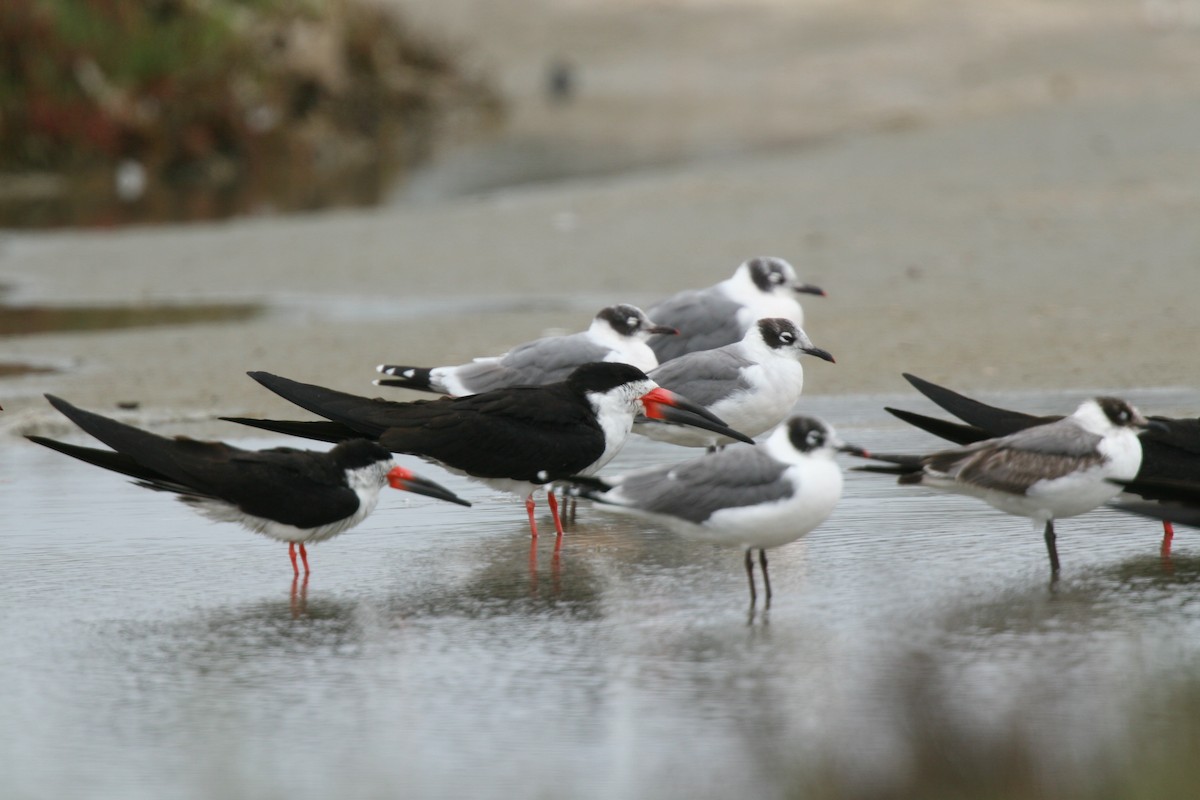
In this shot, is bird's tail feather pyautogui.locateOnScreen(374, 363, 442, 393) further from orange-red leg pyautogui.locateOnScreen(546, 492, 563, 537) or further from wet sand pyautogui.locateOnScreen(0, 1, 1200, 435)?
wet sand pyautogui.locateOnScreen(0, 1, 1200, 435)

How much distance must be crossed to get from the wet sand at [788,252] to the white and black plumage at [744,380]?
1682 millimetres

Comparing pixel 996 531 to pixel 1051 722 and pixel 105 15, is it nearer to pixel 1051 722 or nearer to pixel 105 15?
pixel 1051 722

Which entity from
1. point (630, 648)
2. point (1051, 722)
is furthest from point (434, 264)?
point (1051, 722)

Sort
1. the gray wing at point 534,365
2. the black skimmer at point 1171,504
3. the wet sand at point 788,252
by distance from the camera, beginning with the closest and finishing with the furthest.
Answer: the black skimmer at point 1171,504, the gray wing at point 534,365, the wet sand at point 788,252

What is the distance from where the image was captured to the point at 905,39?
29.8m

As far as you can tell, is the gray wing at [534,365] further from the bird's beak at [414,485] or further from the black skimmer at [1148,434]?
the black skimmer at [1148,434]

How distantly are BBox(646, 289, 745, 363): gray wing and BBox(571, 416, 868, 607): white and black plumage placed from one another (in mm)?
3259

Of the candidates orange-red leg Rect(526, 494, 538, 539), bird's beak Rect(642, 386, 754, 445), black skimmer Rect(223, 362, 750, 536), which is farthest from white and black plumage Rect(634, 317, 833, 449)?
orange-red leg Rect(526, 494, 538, 539)

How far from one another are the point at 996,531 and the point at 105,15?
18.8 meters

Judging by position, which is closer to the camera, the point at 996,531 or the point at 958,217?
the point at 996,531

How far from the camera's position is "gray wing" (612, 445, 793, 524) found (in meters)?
5.42

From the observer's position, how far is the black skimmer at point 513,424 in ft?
20.8

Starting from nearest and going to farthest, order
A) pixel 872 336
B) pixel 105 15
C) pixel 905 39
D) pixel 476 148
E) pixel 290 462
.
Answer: pixel 290 462 → pixel 872 336 → pixel 105 15 → pixel 476 148 → pixel 905 39

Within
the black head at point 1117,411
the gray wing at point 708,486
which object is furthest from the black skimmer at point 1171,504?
→ the gray wing at point 708,486
